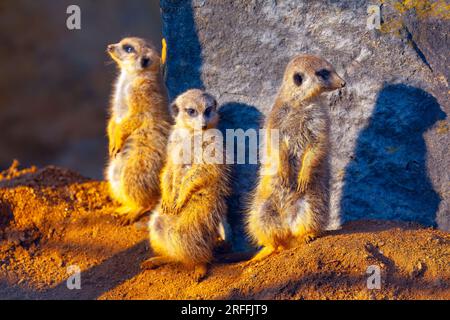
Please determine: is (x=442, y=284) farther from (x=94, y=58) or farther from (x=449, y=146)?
(x=94, y=58)

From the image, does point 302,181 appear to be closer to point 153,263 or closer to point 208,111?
point 208,111

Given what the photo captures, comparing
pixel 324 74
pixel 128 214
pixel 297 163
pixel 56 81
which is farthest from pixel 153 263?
pixel 56 81

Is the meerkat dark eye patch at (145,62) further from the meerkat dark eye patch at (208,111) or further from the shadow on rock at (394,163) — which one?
the shadow on rock at (394,163)

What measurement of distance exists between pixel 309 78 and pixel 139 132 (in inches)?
58.7

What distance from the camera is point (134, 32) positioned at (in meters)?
7.99

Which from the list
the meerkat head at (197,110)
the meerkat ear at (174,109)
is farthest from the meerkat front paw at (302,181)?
the meerkat ear at (174,109)

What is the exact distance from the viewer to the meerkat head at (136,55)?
195 inches

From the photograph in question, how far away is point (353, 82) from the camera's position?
4.27 m

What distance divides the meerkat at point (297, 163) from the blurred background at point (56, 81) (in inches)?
136

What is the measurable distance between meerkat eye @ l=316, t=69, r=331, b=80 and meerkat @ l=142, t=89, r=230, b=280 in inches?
26.7

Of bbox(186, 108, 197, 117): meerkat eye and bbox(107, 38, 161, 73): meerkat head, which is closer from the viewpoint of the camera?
bbox(186, 108, 197, 117): meerkat eye

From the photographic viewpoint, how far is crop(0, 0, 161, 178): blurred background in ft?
23.8

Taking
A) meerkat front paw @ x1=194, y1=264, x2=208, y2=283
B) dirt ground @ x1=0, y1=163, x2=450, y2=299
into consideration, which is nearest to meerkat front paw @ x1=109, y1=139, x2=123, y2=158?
dirt ground @ x1=0, y1=163, x2=450, y2=299

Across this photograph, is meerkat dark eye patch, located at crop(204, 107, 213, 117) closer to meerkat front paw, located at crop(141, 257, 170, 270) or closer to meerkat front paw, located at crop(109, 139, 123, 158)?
meerkat front paw, located at crop(141, 257, 170, 270)
